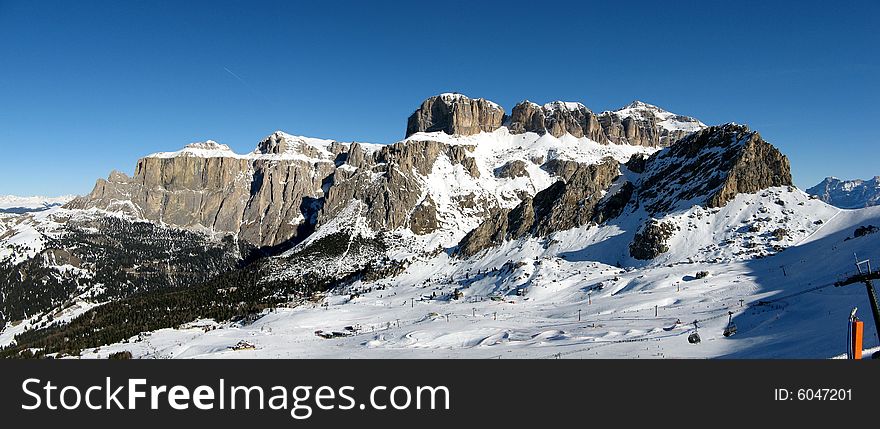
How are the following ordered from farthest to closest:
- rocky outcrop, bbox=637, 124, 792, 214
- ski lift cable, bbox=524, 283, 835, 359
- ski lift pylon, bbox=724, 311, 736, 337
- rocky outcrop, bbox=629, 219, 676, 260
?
rocky outcrop, bbox=637, 124, 792, 214
rocky outcrop, bbox=629, 219, 676, 260
ski lift cable, bbox=524, 283, 835, 359
ski lift pylon, bbox=724, 311, 736, 337

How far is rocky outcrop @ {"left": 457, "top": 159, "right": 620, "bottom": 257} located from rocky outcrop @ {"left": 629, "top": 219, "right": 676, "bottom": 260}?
27.5 metres

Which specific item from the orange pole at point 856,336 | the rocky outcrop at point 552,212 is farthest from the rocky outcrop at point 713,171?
the orange pole at point 856,336

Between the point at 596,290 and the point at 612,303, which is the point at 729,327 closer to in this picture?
the point at 612,303

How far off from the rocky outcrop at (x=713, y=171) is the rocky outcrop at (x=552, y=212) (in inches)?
566

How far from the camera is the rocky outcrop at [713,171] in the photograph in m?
135

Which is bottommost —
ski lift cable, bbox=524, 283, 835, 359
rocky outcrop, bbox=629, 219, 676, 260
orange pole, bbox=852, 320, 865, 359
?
ski lift cable, bbox=524, 283, 835, 359

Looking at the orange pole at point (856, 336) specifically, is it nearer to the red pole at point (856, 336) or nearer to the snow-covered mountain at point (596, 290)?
the red pole at point (856, 336)

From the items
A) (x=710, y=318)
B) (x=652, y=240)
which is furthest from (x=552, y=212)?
(x=710, y=318)

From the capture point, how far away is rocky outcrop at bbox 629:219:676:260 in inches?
4951

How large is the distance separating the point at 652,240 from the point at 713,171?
116 feet

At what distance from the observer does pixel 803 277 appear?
79125 millimetres

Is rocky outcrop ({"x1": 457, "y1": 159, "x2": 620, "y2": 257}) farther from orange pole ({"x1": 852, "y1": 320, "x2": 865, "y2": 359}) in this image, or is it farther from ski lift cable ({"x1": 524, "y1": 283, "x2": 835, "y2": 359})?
orange pole ({"x1": 852, "y1": 320, "x2": 865, "y2": 359})

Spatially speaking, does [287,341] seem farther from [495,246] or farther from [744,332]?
[495,246]

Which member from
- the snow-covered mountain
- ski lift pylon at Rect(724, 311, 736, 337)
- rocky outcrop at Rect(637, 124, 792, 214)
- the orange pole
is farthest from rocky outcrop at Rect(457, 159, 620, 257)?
the orange pole
